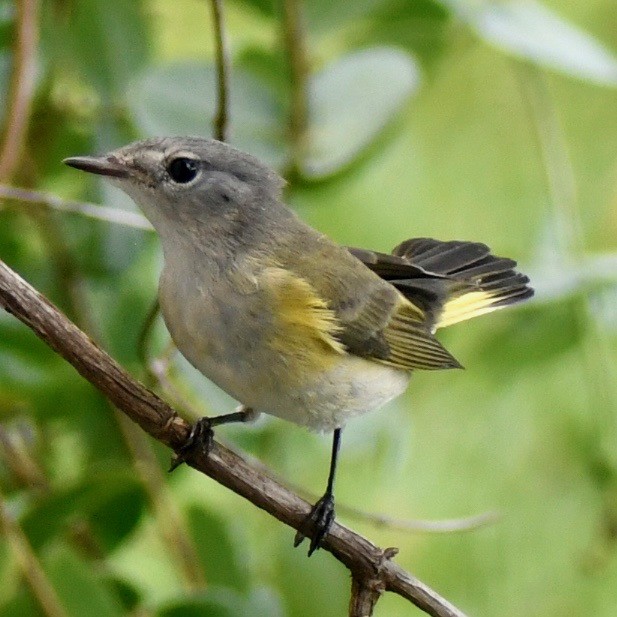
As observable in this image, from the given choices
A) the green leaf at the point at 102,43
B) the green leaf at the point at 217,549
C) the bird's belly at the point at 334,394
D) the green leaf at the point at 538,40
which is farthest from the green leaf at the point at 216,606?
the green leaf at the point at 538,40

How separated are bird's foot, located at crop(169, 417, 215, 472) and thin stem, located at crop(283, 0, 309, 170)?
58 centimetres

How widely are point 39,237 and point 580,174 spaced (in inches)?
59.2

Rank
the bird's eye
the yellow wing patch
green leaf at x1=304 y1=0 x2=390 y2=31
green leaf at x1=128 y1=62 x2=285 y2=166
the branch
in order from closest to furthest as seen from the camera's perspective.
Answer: the branch
the bird's eye
the yellow wing patch
green leaf at x1=128 y1=62 x2=285 y2=166
green leaf at x1=304 y1=0 x2=390 y2=31

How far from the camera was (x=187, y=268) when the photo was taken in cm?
129

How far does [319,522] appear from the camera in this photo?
4.32ft

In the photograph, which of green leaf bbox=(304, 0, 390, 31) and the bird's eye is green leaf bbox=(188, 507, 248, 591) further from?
green leaf bbox=(304, 0, 390, 31)

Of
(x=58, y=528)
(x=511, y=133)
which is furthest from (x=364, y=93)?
(x=511, y=133)

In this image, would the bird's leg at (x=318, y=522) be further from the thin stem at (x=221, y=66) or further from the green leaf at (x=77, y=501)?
the thin stem at (x=221, y=66)

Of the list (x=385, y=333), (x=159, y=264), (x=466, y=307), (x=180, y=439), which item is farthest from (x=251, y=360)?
(x=159, y=264)

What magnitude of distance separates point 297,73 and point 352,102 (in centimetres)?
10

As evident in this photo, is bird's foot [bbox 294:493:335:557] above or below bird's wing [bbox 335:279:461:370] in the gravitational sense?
below

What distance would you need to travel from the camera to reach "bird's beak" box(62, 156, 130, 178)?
1.16m

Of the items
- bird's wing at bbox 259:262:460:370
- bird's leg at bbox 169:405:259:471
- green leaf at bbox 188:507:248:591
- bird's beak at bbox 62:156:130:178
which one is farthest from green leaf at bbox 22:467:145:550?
bird's beak at bbox 62:156:130:178

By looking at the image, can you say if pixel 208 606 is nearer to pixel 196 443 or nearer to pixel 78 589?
pixel 78 589
